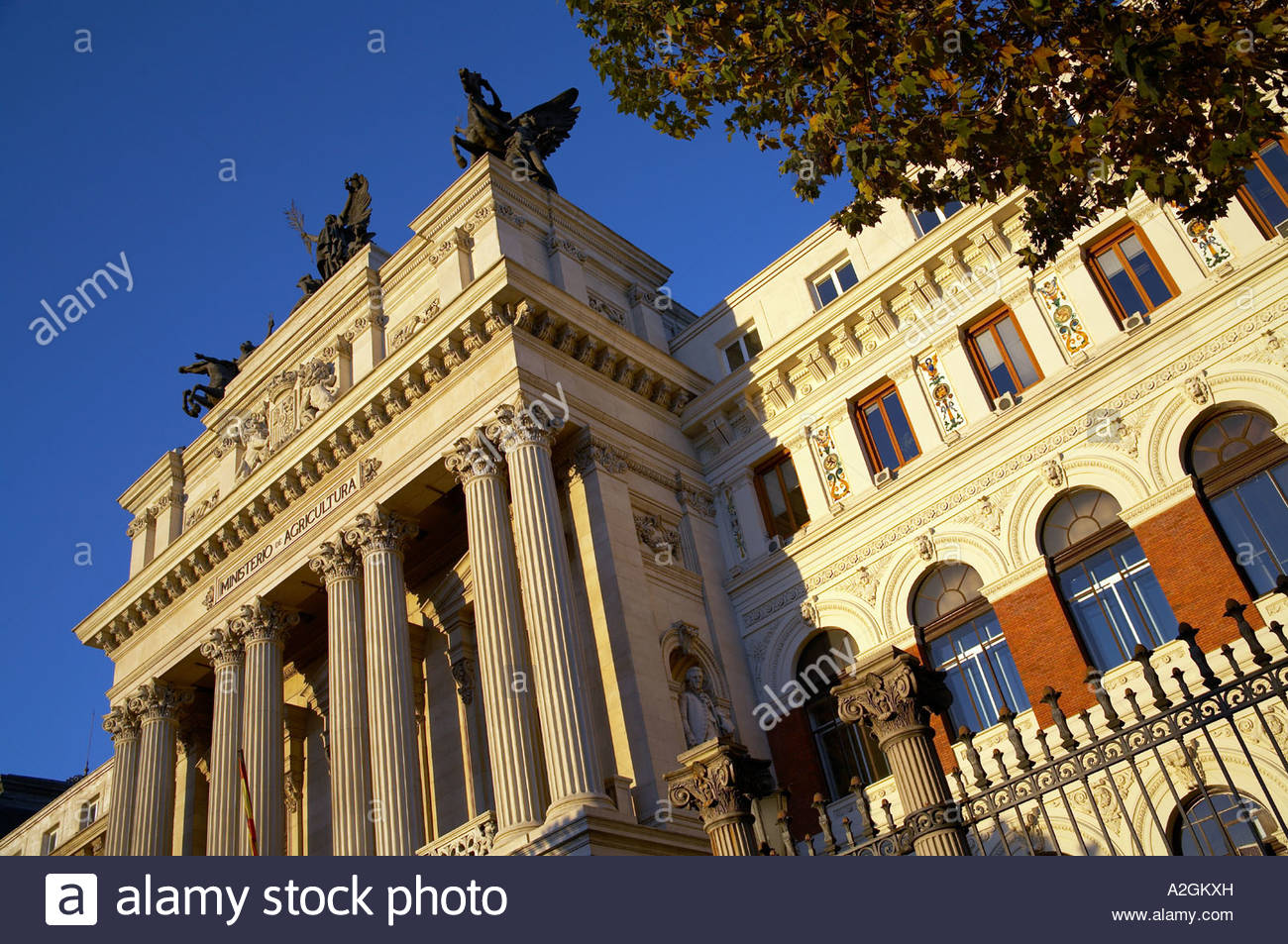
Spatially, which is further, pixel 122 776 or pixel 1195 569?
pixel 122 776

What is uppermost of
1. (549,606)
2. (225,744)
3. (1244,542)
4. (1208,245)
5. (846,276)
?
(846,276)

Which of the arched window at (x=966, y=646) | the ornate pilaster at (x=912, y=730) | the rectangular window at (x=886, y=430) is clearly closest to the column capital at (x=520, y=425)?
the rectangular window at (x=886, y=430)

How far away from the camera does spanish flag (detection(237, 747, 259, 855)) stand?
2058cm

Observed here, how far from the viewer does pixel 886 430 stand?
2173 cm

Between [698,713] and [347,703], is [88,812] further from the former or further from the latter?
[698,713]

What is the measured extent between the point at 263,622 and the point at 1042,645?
51.2 ft

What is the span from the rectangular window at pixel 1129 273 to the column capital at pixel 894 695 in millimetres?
12140

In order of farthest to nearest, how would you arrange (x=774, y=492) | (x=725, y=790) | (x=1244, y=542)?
(x=774, y=492) < (x=1244, y=542) < (x=725, y=790)

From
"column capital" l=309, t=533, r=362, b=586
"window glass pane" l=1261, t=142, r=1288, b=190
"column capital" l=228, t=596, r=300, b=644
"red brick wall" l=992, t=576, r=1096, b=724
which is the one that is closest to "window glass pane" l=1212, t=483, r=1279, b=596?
"red brick wall" l=992, t=576, r=1096, b=724

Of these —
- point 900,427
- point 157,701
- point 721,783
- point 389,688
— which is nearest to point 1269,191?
point 900,427

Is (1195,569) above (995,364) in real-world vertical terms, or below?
below

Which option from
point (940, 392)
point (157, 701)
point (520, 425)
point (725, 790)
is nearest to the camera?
point (725, 790)

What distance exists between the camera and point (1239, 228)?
1784 cm
